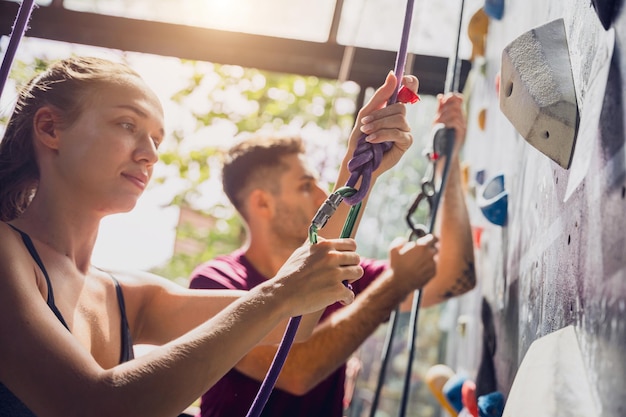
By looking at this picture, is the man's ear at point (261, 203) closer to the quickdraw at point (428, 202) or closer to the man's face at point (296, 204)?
the man's face at point (296, 204)

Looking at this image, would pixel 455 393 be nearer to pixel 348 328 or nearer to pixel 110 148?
pixel 348 328

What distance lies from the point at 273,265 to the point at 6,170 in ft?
3.22

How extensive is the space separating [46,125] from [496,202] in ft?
3.49

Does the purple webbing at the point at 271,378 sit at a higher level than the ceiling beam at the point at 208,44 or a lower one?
lower

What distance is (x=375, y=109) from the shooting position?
114cm

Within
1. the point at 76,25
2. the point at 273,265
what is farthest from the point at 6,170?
the point at 76,25

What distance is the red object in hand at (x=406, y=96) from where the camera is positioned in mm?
1114

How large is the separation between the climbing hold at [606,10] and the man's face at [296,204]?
1.47 meters

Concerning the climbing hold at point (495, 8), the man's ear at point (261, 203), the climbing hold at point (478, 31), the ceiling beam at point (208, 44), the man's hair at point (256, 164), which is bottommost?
the man's ear at point (261, 203)

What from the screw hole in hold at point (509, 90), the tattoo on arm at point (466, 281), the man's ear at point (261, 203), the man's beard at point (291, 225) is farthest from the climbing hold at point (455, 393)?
the screw hole in hold at point (509, 90)

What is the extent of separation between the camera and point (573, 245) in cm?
88

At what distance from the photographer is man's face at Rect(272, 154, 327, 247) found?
219cm

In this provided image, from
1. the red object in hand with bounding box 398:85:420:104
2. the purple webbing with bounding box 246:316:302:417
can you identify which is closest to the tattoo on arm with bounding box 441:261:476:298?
the red object in hand with bounding box 398:85:420:104

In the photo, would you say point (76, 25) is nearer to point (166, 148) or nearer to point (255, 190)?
point (255, 190)
